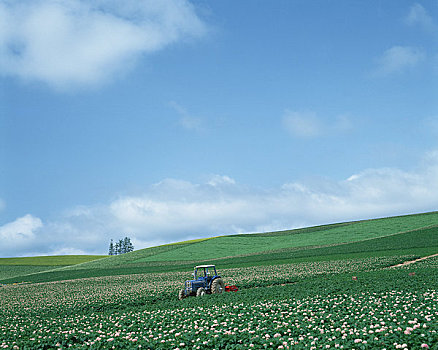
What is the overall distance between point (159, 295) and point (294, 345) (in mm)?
17920

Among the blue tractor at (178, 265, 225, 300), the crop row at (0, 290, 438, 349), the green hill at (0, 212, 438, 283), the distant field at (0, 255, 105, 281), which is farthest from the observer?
the distant field at (0, 255, 105, 281)

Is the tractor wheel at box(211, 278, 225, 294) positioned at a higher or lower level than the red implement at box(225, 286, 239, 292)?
higher

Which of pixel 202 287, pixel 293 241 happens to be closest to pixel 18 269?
pixel 293 241

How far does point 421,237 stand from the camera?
195 feet

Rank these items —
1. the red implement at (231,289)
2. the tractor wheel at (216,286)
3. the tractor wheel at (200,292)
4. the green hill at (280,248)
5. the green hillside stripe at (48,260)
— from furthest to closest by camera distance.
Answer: the green hillside stripe at (48,260) < the green hill at (280,248) < the red implement at (231,289) < the tractor wheel at (216,286) < the tractor wheel at (200,292)

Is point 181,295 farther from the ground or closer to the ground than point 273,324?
closer to the ground

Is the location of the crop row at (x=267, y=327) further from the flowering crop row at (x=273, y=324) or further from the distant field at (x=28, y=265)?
the distant field at (x=28, y=265)

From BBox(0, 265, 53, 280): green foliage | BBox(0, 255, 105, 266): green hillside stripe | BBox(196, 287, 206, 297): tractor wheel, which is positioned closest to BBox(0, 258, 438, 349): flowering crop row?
BBox(196, 287, 206, 297): tractor wheel

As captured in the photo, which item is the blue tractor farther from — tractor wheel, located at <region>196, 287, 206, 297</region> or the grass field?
the grass field

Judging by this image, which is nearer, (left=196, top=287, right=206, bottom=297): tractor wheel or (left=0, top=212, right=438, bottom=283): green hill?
(left=196, top=287, right=206, bottom=297): tractor wheel

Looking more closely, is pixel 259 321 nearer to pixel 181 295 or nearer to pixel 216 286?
pixel 181 295

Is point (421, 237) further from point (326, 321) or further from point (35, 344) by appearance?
point (35, 344)

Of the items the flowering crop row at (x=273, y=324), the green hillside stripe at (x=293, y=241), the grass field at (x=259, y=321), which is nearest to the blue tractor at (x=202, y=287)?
the grass field at (x=259, y=321)

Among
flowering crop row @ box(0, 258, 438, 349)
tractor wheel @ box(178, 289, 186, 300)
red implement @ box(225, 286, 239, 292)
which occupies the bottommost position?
red implement @ box(225, 286, 239, 292)
